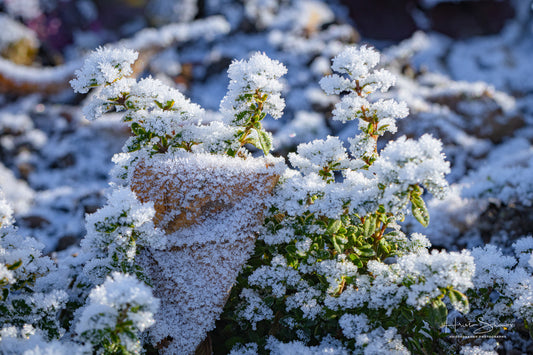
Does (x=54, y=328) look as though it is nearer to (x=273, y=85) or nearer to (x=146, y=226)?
(x=146, y=226)

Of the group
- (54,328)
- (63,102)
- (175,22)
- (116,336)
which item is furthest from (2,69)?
(116,336)

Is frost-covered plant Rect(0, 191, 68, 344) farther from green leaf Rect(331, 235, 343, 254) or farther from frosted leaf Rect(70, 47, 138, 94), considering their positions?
green leaf Rect(331, 235, 343, 254)

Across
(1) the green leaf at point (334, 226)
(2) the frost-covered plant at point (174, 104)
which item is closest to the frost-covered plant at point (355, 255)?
(1) the green leaf at point (334, 226)

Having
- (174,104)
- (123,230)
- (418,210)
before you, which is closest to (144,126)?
(174,104)

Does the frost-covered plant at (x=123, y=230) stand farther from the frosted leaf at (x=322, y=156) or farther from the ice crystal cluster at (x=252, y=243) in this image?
the frosted leaf at (x=322, y=156)

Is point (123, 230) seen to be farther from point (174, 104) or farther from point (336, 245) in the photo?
point (336, 245)

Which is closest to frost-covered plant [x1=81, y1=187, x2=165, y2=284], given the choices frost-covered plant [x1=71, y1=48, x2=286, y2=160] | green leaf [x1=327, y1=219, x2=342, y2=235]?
frost-covered plant [x1=71, y1=48, x2=286, y2=160]
